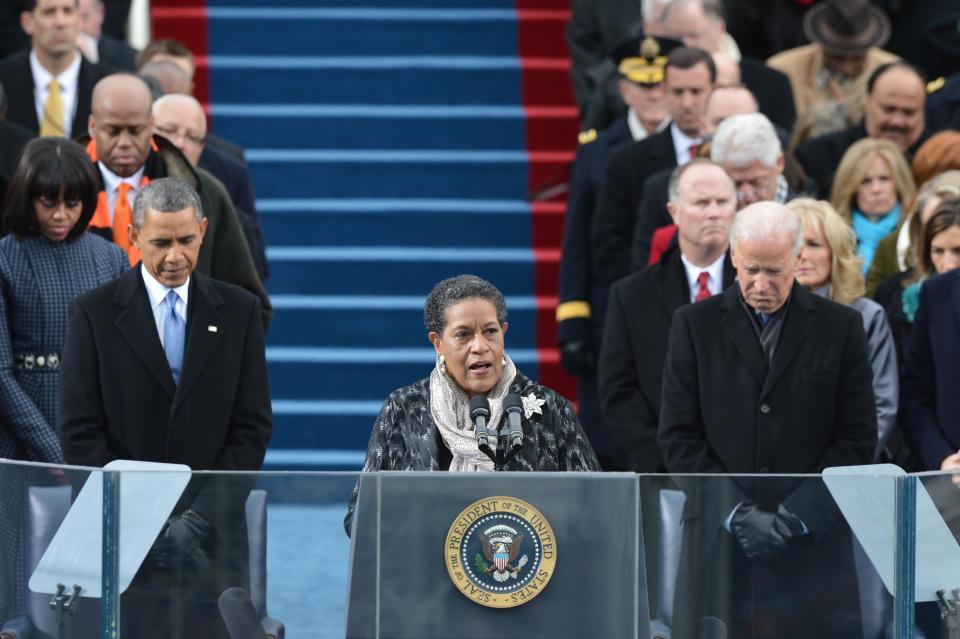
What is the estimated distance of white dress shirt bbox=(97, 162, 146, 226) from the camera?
6.30 meters

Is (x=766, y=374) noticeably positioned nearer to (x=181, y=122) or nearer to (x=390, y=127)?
(x=181, y=122)

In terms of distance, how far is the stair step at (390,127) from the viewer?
1023cm

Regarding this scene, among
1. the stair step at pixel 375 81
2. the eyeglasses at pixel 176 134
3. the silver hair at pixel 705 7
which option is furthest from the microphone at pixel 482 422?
the stair step at pixel 375 81

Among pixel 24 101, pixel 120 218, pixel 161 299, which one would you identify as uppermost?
pixel 24 101

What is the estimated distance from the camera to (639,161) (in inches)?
293

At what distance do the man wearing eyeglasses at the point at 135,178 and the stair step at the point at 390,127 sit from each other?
386cm

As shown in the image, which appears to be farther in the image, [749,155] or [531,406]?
[749,155]

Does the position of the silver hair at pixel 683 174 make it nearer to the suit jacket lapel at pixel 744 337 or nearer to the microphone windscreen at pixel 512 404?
the suit jacket lapel at pixel 744 337

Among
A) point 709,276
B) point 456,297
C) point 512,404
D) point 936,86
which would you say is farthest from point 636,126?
point 512,404

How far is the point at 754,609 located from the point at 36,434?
2.37 metres

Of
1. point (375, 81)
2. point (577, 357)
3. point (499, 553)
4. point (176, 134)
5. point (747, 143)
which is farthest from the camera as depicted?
point (375, 81)

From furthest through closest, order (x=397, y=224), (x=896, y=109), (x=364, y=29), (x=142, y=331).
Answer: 1. (x=364, y=29)
2. (x=397, y=224)
3. (x=896, y=109)
4. (x=142, y=331)

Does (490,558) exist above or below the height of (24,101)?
→ below

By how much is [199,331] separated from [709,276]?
1734 millimetres
